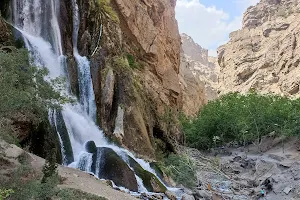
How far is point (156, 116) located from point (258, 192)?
12023mm

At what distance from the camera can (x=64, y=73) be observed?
78.1ft

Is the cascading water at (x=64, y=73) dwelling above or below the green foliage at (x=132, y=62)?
below

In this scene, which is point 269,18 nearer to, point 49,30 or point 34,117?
point 49,30

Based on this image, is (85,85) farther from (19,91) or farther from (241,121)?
(241,121)

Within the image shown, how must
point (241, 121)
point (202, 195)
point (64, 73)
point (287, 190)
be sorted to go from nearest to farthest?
point (202, 195), point (287, 190), point (64, 73), point (241, 121)

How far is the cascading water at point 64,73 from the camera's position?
61.6 ft

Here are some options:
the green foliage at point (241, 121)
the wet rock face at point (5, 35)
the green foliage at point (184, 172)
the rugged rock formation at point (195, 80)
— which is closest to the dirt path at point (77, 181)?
the green foliage at point (184, 172)

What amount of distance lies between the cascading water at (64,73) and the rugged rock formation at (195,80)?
33443 millimetres

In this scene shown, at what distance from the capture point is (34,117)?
13555 millimetres

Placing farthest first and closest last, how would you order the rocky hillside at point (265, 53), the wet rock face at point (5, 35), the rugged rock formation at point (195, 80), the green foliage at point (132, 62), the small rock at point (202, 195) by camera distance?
the rocky hillside at point (265, 53)
the rugged rock formation at point (195, 80)
the green foliage at point (132, 62)
the wet rock face at point (5, 35)
the small rock at point (202, 195)

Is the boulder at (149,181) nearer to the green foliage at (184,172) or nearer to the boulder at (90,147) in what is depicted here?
the boulder at (90,147)

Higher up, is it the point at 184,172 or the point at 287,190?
the point at 184,172

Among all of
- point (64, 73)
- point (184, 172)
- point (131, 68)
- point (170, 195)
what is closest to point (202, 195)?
point (184, 172)

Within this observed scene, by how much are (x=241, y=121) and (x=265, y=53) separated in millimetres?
43029
